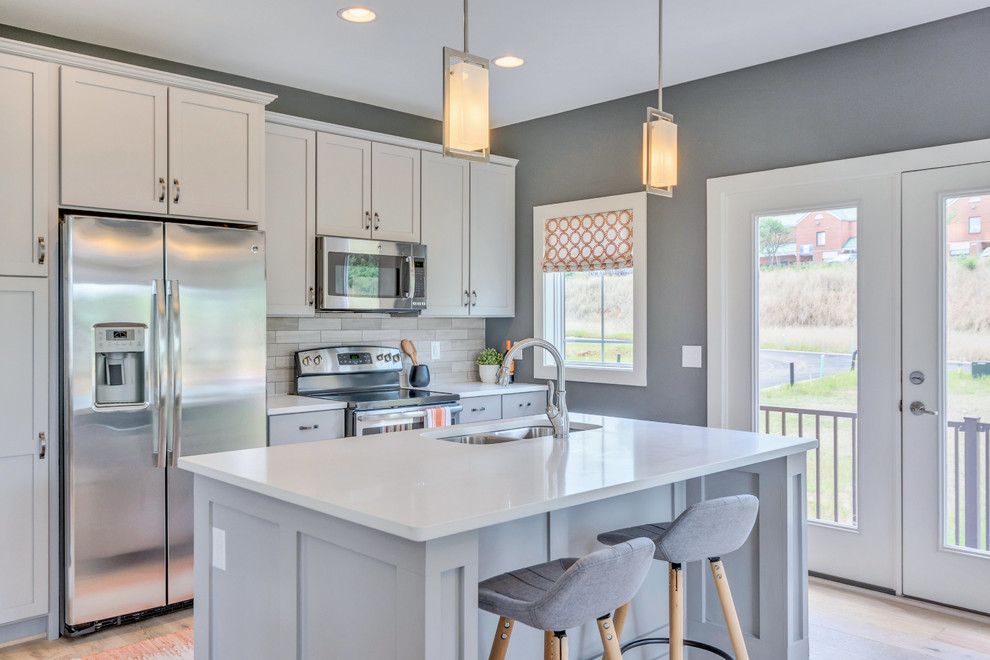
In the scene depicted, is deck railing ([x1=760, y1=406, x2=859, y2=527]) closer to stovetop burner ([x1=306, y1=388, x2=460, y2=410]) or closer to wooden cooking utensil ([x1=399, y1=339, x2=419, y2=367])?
stovetop burner ([x1=306, y1=388, x2=460, y2=410])

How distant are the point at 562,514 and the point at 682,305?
2.26 meters

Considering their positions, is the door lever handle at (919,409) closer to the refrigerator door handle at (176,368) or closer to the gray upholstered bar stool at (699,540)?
the gray upholstered bar stool at (699,540)

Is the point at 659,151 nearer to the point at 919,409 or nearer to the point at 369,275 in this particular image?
the point at 919,409

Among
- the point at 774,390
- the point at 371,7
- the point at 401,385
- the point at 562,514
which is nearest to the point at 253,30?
the point at 371,7

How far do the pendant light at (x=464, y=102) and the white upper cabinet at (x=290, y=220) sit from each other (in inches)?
85.2

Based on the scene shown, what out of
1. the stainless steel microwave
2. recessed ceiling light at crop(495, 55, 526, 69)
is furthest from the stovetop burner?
recessed ceiling light at crop(495, 55, 526, 69)

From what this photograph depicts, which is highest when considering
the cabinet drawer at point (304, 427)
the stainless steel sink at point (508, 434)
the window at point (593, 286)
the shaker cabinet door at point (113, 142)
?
the shaker cabinet door at point (113, 142)

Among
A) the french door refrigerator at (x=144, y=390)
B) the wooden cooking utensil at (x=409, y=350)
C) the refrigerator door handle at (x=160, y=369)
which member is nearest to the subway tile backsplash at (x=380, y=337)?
the wooden cooking utensil at (x=409, y=350)

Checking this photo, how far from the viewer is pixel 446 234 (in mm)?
4777

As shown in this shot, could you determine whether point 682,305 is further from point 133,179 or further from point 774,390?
point 133,179

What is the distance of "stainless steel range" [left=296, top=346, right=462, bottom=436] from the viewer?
393 centimetres

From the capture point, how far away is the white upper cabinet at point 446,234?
4.69 m

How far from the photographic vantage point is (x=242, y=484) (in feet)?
6.48

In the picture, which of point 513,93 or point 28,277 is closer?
point 28,277
